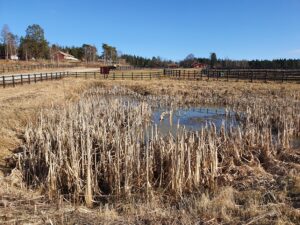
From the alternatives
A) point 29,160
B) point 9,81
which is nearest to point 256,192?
point 29,160

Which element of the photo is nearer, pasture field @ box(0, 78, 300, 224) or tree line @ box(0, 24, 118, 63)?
pasture field @ box(0, 78, 300, 224)

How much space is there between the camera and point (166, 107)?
2602cm

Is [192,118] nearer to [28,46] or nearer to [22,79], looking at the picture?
[22,79]

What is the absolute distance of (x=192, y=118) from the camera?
21.7 meters

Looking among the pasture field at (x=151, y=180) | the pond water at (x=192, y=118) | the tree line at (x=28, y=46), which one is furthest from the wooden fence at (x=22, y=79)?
the tree line at (x=28, y=46)

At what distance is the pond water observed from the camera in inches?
725

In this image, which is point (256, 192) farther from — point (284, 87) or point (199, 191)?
point (284, 87)

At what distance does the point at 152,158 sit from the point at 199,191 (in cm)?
161

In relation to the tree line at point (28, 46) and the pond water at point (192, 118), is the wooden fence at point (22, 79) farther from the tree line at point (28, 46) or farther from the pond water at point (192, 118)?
the tree line at point (28, 46)

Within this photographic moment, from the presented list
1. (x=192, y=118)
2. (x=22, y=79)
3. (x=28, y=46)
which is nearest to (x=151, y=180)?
(x=192, y=118)

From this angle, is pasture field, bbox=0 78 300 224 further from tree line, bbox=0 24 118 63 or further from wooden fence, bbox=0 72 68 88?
tree line, bbox=0 24 118 63

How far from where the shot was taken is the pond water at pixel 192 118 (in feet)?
60.4

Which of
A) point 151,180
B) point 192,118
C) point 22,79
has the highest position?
point 22,79

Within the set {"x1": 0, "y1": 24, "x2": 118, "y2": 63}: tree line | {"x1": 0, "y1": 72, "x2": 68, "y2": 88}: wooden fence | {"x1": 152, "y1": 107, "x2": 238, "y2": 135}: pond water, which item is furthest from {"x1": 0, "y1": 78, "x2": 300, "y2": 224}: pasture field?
{"x1": 0, "y1": 24, "x2": 118, "y2": 63}: tree line
